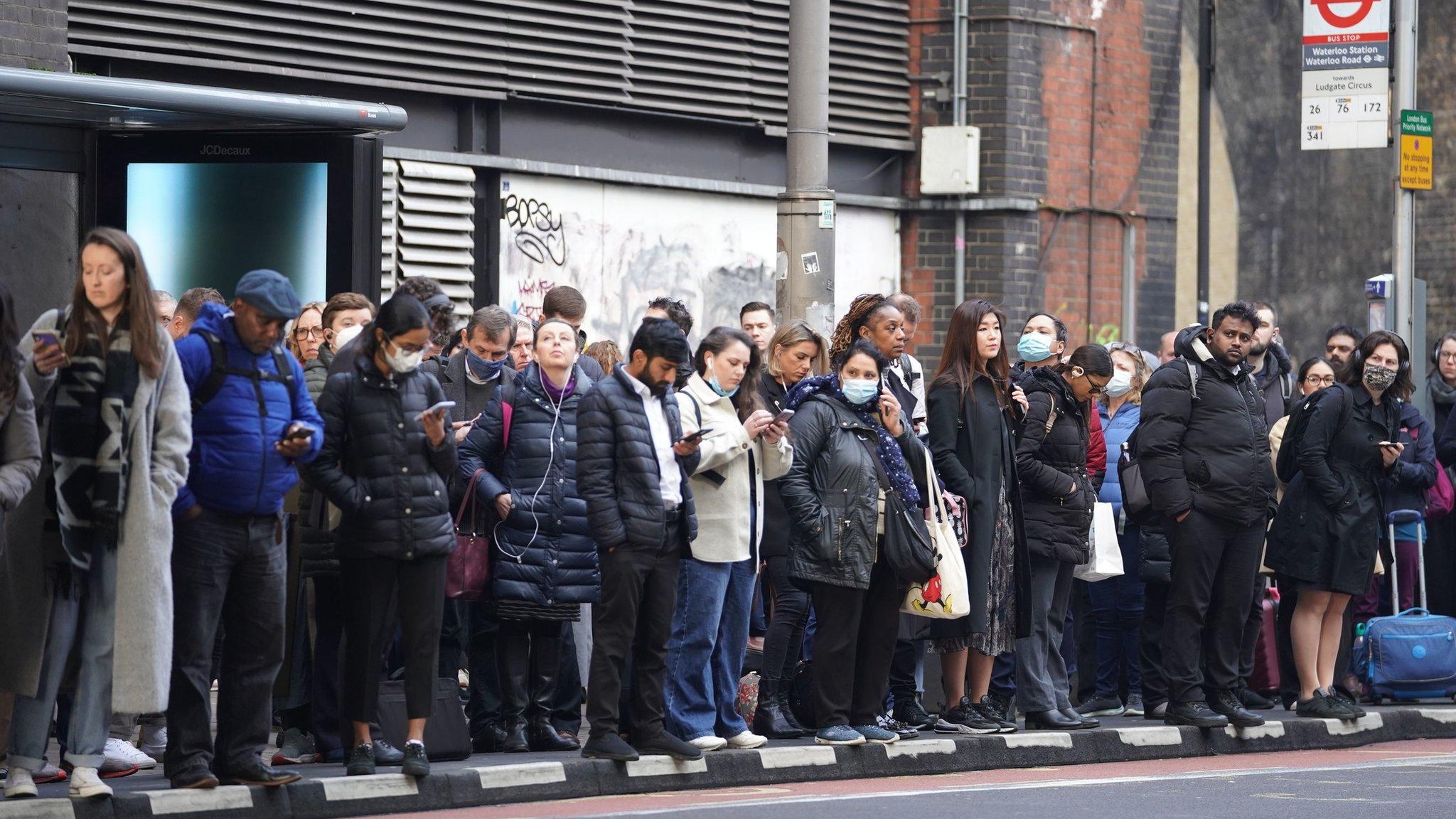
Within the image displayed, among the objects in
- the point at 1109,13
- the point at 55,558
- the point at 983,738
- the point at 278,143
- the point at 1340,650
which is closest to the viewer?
the point at 55,558

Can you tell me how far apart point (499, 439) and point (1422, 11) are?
819 inches

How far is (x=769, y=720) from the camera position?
34.8ft

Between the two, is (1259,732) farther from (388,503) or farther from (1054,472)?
(388,503)

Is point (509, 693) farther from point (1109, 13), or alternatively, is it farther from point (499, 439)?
point (1109, 13)

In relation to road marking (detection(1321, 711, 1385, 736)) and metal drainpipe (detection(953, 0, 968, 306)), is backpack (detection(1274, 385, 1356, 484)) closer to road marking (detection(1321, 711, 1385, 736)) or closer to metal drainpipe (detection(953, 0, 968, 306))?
road marking (detection(1321, 711, 1385, 736))

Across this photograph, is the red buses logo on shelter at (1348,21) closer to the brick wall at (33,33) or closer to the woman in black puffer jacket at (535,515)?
the woman in black puffer jacket at (535,515)

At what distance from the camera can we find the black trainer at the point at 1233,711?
11656mm

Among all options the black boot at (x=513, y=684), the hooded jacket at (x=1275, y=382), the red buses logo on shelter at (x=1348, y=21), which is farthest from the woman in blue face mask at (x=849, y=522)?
the red buses logo on shelter at (x=1348, y=21)

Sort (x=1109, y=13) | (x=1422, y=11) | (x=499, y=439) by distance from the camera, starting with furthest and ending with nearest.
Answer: (x=1422, y=11), (x=1109, y=13), (x=499, y=439)

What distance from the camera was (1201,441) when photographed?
11.4 m

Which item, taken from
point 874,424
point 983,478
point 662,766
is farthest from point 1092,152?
point 662,766

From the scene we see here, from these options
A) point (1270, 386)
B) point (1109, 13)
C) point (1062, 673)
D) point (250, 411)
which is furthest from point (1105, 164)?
point (250, 411)

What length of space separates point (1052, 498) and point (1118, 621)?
5.61 ft

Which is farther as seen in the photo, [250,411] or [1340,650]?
[1340,650]
